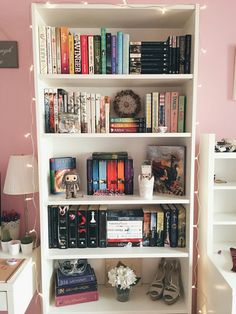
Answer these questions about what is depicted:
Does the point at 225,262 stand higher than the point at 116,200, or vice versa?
the point at 116,200

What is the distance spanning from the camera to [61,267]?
5.61ft

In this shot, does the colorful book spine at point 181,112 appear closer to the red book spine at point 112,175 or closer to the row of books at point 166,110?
the row of books at point 166,110

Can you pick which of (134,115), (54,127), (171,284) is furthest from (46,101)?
(171,284)

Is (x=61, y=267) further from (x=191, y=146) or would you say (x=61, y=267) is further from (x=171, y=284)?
(x=191, y=146)

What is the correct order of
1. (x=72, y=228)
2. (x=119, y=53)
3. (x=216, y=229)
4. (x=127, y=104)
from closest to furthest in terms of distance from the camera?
(x=119, y=53)
(x=72, y=228)
(x=127, y=104)
(x=216, y=229)

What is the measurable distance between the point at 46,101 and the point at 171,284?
1.25 metres

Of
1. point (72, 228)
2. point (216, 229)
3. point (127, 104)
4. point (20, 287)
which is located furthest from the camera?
point (216, 229)

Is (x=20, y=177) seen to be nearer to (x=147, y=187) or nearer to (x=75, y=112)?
(x=75, y=112)

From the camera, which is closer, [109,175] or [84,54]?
[84,54]

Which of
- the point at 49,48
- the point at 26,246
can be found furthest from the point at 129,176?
the point at 49,48

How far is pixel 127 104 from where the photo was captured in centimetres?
165

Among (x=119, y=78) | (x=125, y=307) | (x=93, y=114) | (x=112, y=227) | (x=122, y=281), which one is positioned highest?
(x=119, y=78)

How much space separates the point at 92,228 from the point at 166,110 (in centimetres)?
76

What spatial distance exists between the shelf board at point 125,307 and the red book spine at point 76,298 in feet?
0.07
